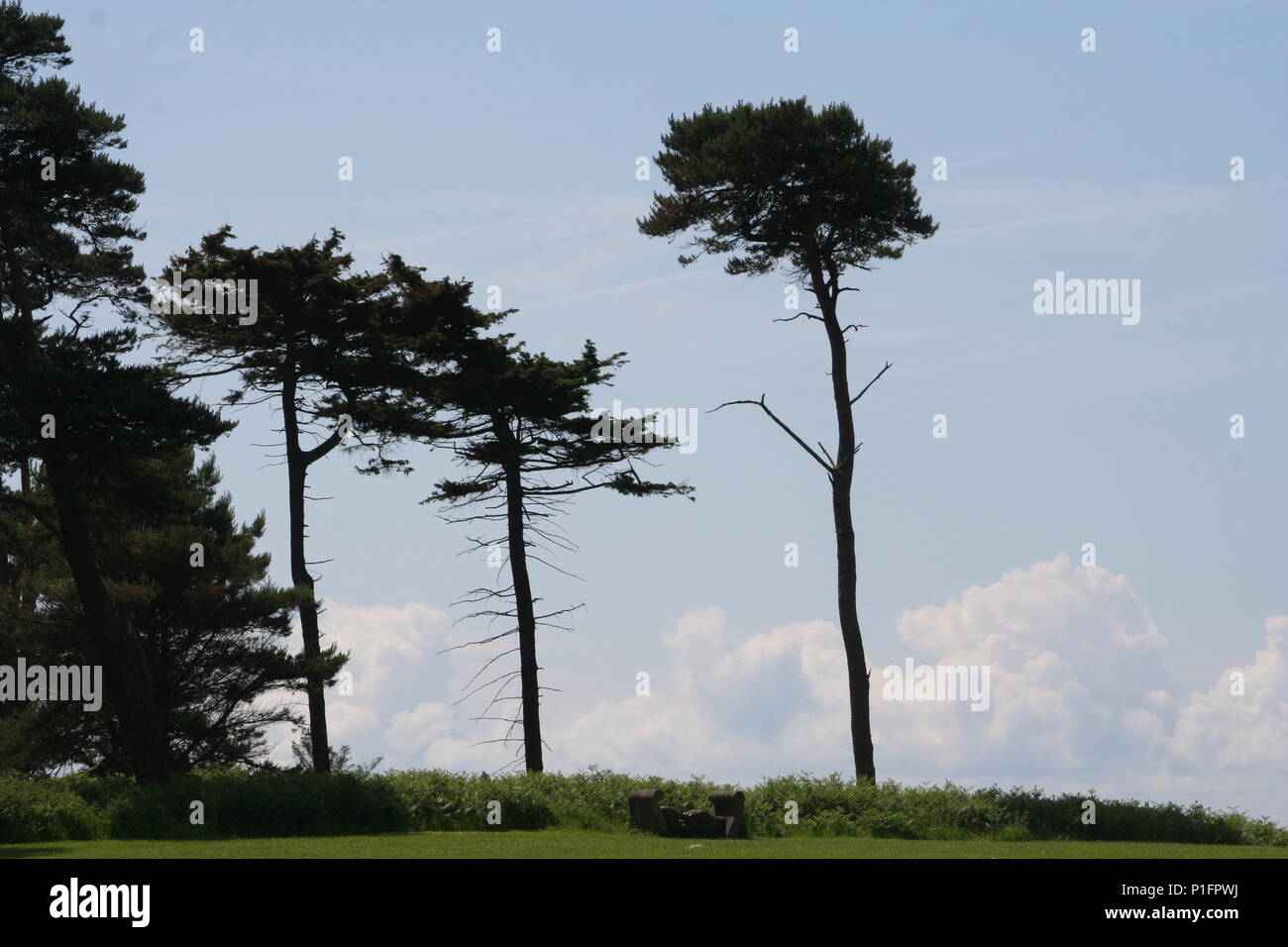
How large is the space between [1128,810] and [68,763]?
27.3 meters

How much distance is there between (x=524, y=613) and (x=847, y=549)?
26.8ft

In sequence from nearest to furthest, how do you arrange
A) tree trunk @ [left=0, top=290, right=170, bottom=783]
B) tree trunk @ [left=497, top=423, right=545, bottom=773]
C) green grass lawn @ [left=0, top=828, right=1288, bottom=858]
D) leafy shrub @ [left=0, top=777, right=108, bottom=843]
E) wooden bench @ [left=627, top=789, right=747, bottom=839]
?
green grass lawn @ [left=0, top=828, right=1288, bottom=858]
wooden bench @ [left=627, top=789, right=747, bottom=839]
leafy shrub @ [left=0, top=777, right=108, bottom=843]
tree trunk @ [left=0, top=290, right=170, bottom=783]
tree trunk @ [left=497, top=423, right=545, bottom=773]

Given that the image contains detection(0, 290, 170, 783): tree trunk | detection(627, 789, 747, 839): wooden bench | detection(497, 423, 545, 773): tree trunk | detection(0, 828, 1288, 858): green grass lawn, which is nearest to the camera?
detection(0, 828, 1288, 858): green grass lawn

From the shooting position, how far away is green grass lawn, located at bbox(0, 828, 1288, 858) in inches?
709

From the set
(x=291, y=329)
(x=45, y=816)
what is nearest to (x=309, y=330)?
(x=291, y=329)

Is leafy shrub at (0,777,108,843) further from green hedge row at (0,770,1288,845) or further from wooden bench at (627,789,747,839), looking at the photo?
wooden bench at (627,789,747,839)

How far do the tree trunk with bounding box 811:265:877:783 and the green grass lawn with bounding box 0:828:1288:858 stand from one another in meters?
5.32

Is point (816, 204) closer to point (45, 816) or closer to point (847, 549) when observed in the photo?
point (847, 549)

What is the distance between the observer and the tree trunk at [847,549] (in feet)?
86.2

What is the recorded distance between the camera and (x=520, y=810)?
76.6ft

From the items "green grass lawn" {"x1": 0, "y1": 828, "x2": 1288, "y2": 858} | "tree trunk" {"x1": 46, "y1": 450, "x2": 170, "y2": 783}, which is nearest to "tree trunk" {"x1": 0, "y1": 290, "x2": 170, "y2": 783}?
"tree trunk" {"x1": 46, "y1": 450, "x2": 170, "y2": 783}

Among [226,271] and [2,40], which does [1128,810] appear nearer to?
[226,271]

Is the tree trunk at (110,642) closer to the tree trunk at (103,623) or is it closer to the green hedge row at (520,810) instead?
the tree trunk at (103,623)

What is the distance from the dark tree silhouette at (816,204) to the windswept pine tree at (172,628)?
1511 centimetres
